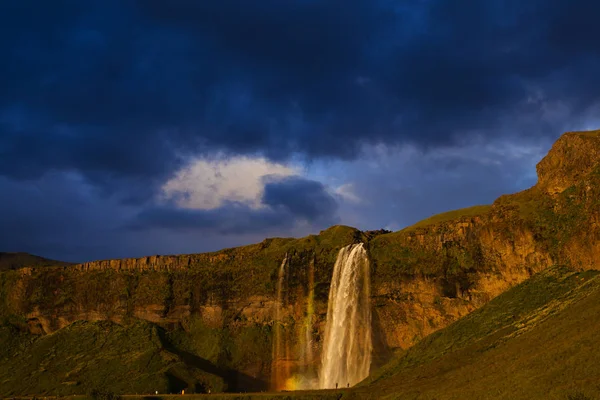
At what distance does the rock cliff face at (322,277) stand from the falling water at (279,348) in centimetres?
60

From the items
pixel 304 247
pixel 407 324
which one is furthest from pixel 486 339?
pixel 304 247

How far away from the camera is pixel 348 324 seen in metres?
114

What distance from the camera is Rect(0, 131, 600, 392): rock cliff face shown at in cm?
9644

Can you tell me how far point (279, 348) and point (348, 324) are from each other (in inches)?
694

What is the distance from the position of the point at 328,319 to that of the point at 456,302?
974 inches

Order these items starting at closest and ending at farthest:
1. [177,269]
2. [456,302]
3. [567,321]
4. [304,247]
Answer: [567,321], [456,302], [304,247], [177,269]

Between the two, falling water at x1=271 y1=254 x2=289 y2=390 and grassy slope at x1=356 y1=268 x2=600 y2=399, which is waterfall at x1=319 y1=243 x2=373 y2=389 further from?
grassy slope at x1=356 y1=268 x2=600 y2=399

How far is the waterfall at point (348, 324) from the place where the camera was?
110312mm

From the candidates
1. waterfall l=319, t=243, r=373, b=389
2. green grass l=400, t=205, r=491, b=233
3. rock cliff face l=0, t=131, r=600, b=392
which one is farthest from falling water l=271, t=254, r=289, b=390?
green grass l=400, t=205, r=491, b=233

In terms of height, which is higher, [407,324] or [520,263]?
[520,263]

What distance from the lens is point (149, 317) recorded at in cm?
13850

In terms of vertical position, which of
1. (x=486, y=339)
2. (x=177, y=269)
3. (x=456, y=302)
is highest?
(x=177, y=269)

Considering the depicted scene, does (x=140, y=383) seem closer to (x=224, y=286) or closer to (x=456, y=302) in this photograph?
(x=224, y=286)

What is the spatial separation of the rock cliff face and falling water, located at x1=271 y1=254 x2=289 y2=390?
1.96 feet
